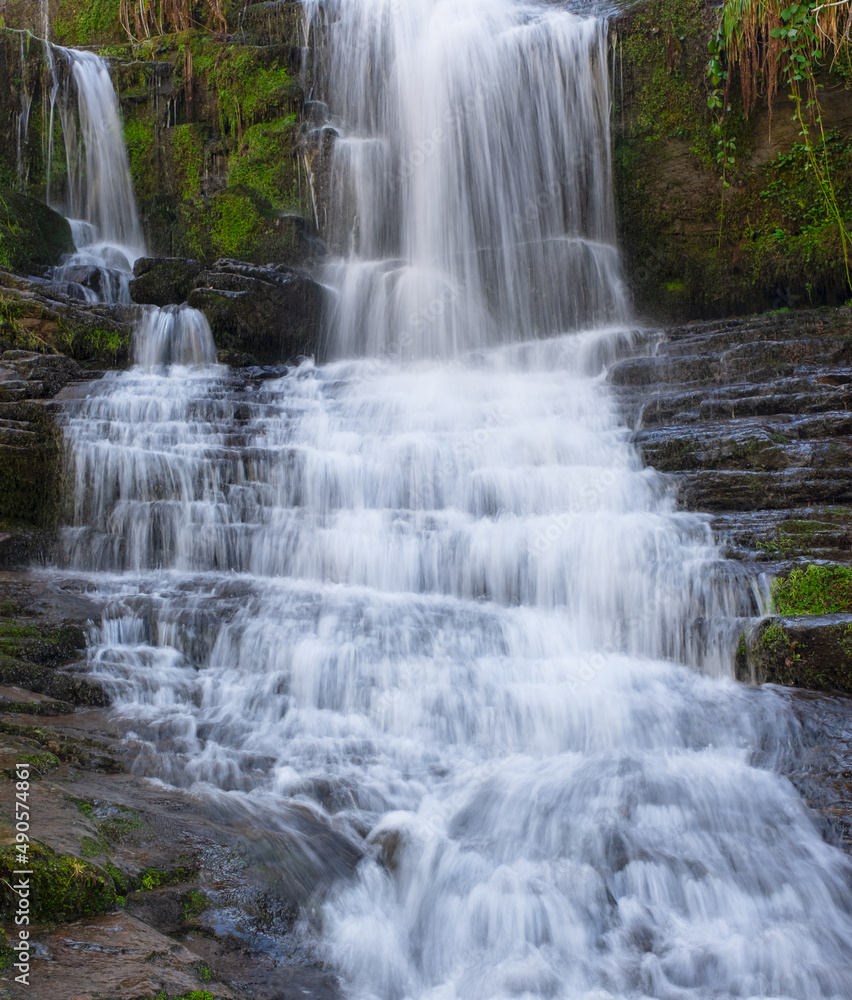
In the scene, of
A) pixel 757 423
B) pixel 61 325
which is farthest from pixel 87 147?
pixel 757 423

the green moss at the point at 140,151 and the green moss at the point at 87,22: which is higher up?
the green moss at the point at 87,22

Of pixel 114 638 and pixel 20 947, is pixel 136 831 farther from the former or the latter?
pixel 114 638

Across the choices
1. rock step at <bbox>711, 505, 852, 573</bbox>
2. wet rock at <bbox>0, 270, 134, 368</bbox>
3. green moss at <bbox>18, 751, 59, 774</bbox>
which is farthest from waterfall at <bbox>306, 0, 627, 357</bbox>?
green moss at <bbox>18, 751, 59, 774</bbox>

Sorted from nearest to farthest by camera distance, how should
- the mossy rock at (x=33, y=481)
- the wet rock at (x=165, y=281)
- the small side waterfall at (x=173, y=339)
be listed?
the mossy rock at (x=33, y=481) < the small side waterfall at (x=173, y=339) < the wet rock at (x=165, y=281)

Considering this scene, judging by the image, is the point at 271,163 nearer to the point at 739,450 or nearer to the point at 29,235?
the point at 29,235

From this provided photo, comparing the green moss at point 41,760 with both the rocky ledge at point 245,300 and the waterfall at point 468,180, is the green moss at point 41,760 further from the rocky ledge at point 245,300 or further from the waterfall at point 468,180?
the waterfall at point 468,180

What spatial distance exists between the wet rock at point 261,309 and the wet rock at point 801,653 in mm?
7804

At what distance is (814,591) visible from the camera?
512 centimetres

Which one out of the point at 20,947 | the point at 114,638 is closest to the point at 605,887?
the point at 20,947

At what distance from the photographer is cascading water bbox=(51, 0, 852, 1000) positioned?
3.28 m

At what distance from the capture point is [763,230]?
37.2 feet

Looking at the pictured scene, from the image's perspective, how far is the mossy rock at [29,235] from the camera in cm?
1165

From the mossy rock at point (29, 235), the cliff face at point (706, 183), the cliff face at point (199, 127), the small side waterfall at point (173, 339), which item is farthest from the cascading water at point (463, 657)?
the cliff face at point (199, 127)

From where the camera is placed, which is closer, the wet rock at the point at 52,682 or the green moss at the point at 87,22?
the wet rock at the point at 52,682
